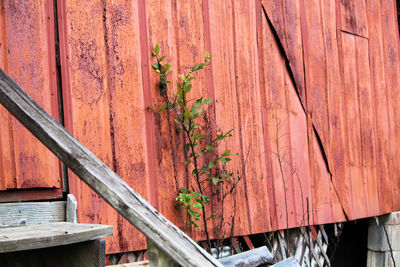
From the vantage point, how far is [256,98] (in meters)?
3.97

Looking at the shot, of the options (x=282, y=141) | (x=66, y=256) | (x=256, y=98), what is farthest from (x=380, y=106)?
(x=66, y=256)

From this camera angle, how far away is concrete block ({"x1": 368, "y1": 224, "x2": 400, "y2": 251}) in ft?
18.3

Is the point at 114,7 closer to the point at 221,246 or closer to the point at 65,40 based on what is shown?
the point at 65,40

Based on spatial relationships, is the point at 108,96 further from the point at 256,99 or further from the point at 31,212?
the point at 256,99

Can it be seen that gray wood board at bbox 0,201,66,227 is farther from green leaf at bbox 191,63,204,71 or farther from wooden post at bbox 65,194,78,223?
green leaf at bbox 191,63,204,71

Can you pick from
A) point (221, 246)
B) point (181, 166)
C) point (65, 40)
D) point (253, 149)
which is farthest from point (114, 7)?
point (221, 246)

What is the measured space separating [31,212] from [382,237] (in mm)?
4490

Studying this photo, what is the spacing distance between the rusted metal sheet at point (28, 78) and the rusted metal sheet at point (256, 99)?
0.37ft

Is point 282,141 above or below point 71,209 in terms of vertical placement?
above

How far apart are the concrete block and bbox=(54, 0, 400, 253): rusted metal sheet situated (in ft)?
1.01

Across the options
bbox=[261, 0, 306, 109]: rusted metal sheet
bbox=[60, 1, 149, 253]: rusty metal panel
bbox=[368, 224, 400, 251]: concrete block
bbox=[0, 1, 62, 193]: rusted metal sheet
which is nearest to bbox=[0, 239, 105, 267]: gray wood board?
bbox=[0, 1, 62, 193]: rusted metal sheet

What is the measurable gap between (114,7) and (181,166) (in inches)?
46.0

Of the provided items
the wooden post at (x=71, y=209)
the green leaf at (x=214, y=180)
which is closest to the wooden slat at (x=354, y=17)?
the green leaf at (x=214, y=180)

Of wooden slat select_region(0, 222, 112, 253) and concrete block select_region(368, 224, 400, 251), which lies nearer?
wooden slat select_region(0, 222, 112, 253)
